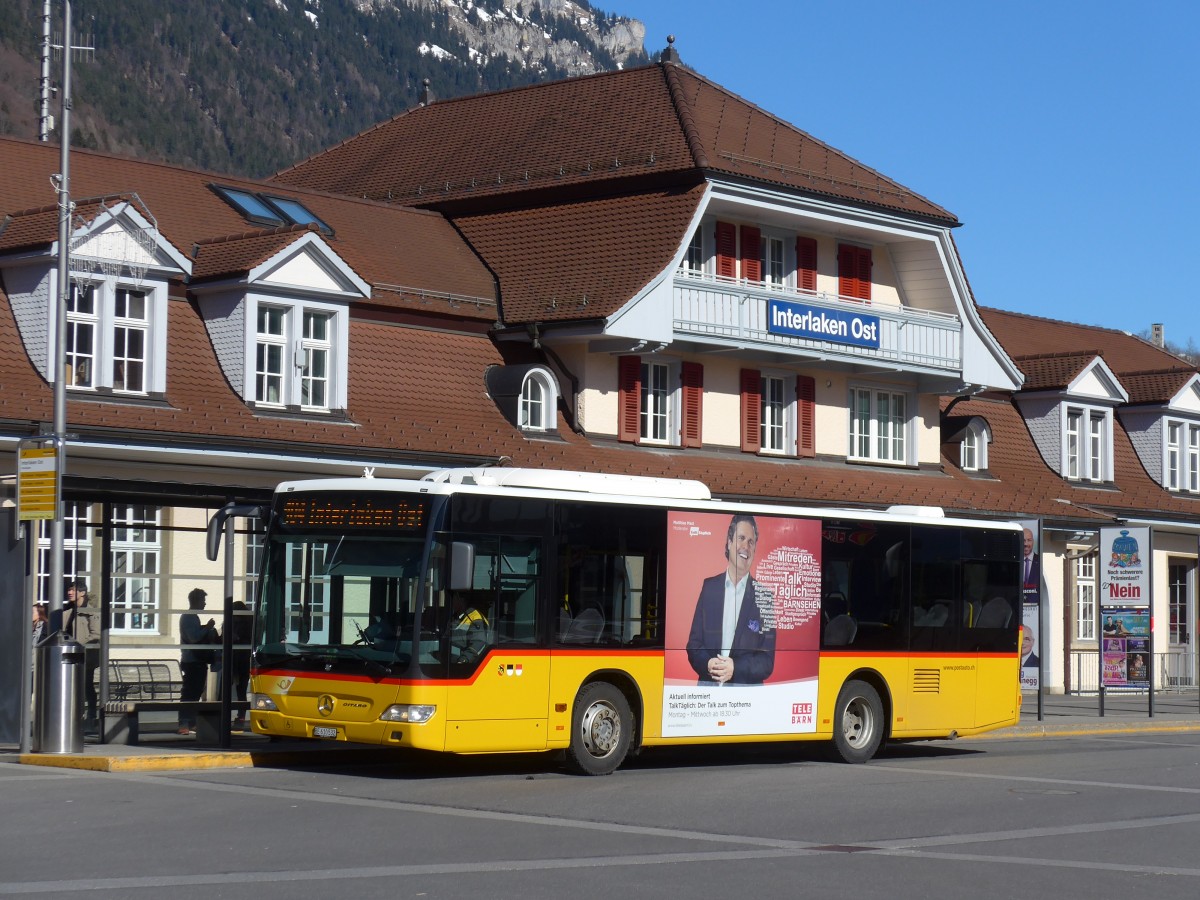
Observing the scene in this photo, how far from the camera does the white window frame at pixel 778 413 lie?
37000mm

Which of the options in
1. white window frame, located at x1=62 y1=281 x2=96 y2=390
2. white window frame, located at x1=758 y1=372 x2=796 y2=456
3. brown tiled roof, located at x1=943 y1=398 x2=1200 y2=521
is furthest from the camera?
brown tiled roof, located at x1=943 y1=398 x2=1200 y2=521

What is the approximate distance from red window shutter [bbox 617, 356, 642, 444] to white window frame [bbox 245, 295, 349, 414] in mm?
6140

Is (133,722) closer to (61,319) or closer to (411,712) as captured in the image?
(61,319)

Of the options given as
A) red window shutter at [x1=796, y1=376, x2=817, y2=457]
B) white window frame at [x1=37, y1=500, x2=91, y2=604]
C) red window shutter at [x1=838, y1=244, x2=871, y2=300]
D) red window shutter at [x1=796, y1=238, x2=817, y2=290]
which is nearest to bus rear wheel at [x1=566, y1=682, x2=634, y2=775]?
white window frame at [x1=37, y1=500, x2=91, y2=604]

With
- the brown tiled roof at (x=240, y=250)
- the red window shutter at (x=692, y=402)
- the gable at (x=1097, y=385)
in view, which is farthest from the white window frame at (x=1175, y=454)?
the brown tiled roof at (x=240, y=250)

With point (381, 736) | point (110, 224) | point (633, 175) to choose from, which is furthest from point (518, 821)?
point (633, 175)

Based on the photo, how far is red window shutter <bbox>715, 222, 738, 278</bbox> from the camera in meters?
35.6

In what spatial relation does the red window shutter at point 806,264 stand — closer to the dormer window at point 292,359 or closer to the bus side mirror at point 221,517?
the dormer window at point 292,359

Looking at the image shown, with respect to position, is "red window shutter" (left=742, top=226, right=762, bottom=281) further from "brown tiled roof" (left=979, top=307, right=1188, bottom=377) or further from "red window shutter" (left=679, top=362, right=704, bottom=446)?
"brown tiled roof" (left=979, top=307, right=1188, bottom=377)

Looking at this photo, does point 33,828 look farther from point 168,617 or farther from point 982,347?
point 982,347

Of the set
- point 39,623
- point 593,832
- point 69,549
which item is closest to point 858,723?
point 593,832

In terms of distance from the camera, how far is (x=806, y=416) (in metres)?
37.3

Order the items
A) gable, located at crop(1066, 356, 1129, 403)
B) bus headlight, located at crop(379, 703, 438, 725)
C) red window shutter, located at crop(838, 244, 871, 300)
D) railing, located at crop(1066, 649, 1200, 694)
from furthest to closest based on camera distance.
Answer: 1. gable, located at crop(1066, 356, 1129, 403)
2. railing, located at crop(1066, 649, 1200, 694)
3. red window shutter, located at crop(838, 244, 871, 300)
4. bus headlight, located at crop(379, 703, 438, 725)

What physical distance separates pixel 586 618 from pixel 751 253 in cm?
1805
